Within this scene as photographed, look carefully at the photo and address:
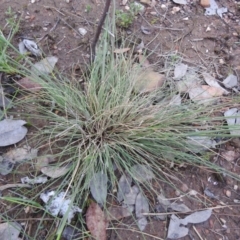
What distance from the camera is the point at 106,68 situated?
50.8 inches

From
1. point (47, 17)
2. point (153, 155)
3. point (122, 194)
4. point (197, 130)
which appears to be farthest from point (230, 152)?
point (47, 17)

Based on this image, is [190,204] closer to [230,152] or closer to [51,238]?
[230,152]

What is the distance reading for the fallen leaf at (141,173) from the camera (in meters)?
1.16

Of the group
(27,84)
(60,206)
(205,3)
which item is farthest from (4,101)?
(205,3)

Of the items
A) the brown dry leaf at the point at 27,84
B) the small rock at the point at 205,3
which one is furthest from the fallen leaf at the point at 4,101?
the small rock at the point at 205,3

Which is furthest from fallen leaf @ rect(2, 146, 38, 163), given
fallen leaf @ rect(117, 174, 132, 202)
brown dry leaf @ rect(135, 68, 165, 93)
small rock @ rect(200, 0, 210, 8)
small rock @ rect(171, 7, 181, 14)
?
small rock @ rect(200, 0, 210, 8)

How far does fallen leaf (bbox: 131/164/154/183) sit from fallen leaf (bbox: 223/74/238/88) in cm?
43

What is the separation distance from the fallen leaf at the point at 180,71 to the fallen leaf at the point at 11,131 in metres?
0.50

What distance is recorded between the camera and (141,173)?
3.86ft

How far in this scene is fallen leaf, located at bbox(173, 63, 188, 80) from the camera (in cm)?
136

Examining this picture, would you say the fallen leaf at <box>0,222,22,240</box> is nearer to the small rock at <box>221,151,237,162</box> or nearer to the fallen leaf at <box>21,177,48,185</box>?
the fallen leaf at <box>21,177,48,185</box>

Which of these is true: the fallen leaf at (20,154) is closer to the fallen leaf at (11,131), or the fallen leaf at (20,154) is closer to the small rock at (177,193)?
the fallen leaf at (11,131)

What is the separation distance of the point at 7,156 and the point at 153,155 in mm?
404

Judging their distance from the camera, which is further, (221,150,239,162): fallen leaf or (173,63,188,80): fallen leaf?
(173,63,188,80): fallen leaf
